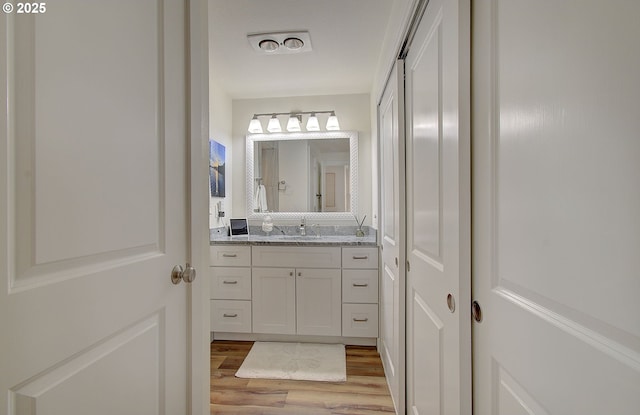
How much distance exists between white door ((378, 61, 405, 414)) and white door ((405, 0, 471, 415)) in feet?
0.23

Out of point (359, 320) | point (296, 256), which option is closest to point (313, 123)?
point (296, 256)

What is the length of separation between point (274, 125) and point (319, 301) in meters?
1.79

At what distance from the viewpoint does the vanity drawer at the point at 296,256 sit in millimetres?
2418

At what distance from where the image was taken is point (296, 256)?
8.00 ft

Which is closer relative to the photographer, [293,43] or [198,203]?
[198,203]

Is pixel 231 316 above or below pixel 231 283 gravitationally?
below

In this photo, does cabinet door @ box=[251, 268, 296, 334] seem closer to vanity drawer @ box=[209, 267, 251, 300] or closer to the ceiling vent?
vanity drawer @ box=[209, 267, 251, 300]

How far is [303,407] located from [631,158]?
1868mm

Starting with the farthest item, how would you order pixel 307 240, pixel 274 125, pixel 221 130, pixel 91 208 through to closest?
pixel 274 125, pixel 221 130, pixel 307 240, pixel 91 208

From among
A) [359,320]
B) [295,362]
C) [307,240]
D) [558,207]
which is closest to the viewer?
[558,207]

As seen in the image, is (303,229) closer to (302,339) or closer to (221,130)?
(302,339)

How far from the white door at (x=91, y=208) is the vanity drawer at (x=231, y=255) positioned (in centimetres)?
152

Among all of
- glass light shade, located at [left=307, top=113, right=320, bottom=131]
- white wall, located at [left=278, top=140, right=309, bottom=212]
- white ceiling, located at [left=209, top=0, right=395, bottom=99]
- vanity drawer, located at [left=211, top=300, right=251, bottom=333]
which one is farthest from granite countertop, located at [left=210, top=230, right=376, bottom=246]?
white ceiling, located at [left=209, top=0, right=395, bottom=99]

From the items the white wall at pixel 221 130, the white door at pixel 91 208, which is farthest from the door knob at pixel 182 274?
the white wall at pixel 221 130
